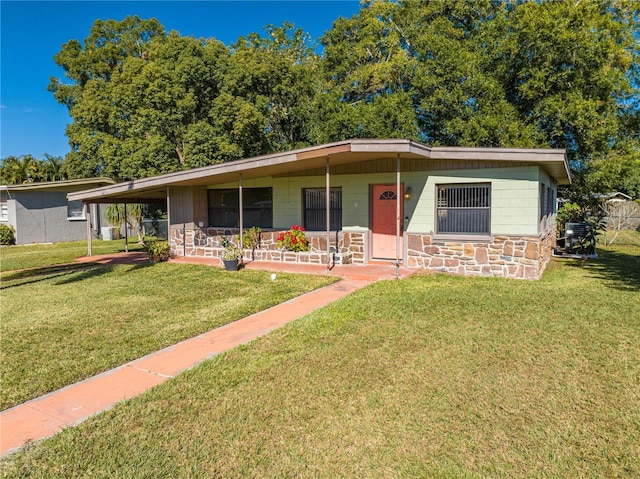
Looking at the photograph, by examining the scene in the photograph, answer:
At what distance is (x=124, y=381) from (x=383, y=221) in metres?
7.80

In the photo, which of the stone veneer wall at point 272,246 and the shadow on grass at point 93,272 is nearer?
the shadow on grass at point 93,272

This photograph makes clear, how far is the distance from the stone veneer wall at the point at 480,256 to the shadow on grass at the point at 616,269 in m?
1.38

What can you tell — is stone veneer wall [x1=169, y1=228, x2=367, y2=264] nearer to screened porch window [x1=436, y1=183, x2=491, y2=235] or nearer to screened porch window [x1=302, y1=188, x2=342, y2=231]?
screened porch window [x1=302, y1=188, x2=342, y2=231]

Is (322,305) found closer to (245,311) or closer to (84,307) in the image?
(245,311)

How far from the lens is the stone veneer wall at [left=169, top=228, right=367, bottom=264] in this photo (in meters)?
10.5

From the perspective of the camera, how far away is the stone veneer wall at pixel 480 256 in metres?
8.77

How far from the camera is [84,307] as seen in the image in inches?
267

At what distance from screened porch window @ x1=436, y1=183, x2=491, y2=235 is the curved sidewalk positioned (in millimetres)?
5155

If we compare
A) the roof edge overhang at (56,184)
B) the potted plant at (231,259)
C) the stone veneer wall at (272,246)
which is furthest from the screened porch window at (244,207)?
the roof edge overhang at (56,184)

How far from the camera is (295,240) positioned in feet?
35.0

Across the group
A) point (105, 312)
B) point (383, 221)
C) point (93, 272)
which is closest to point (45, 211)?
point (93, 272)

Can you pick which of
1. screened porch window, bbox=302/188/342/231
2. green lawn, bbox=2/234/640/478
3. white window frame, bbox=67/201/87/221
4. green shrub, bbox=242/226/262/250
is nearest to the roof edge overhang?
white window frame, bbox=67/201/87/221

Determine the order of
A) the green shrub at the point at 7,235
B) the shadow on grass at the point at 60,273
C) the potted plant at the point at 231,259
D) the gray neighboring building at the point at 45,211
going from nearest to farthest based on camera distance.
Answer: the shadow on grass at the point at 60,273
the potted plant at the point at 231,259
the green shrub at the point at 7,235
the gray neighboring building at the point at 45,211

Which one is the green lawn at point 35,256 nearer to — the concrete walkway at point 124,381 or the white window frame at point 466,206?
the concrete walkway at point 124,381
